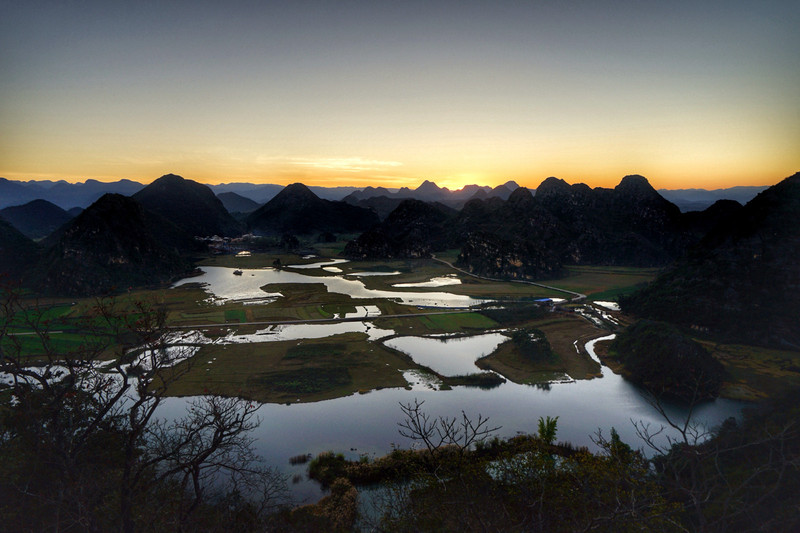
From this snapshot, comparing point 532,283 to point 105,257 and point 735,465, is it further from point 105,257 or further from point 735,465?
→ point 105,257

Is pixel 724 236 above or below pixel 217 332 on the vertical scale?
above

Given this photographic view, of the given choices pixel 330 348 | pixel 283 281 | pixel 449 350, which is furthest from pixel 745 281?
pixel 283 281

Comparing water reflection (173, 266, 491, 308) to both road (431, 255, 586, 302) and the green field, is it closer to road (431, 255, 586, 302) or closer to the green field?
the green field

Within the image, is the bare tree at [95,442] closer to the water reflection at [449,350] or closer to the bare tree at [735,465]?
the bare tree at [735,465]

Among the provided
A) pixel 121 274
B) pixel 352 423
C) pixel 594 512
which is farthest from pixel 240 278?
pixel 594 512

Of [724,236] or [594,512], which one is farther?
[724,236]

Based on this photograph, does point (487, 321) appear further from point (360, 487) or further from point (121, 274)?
point (121, 274)
